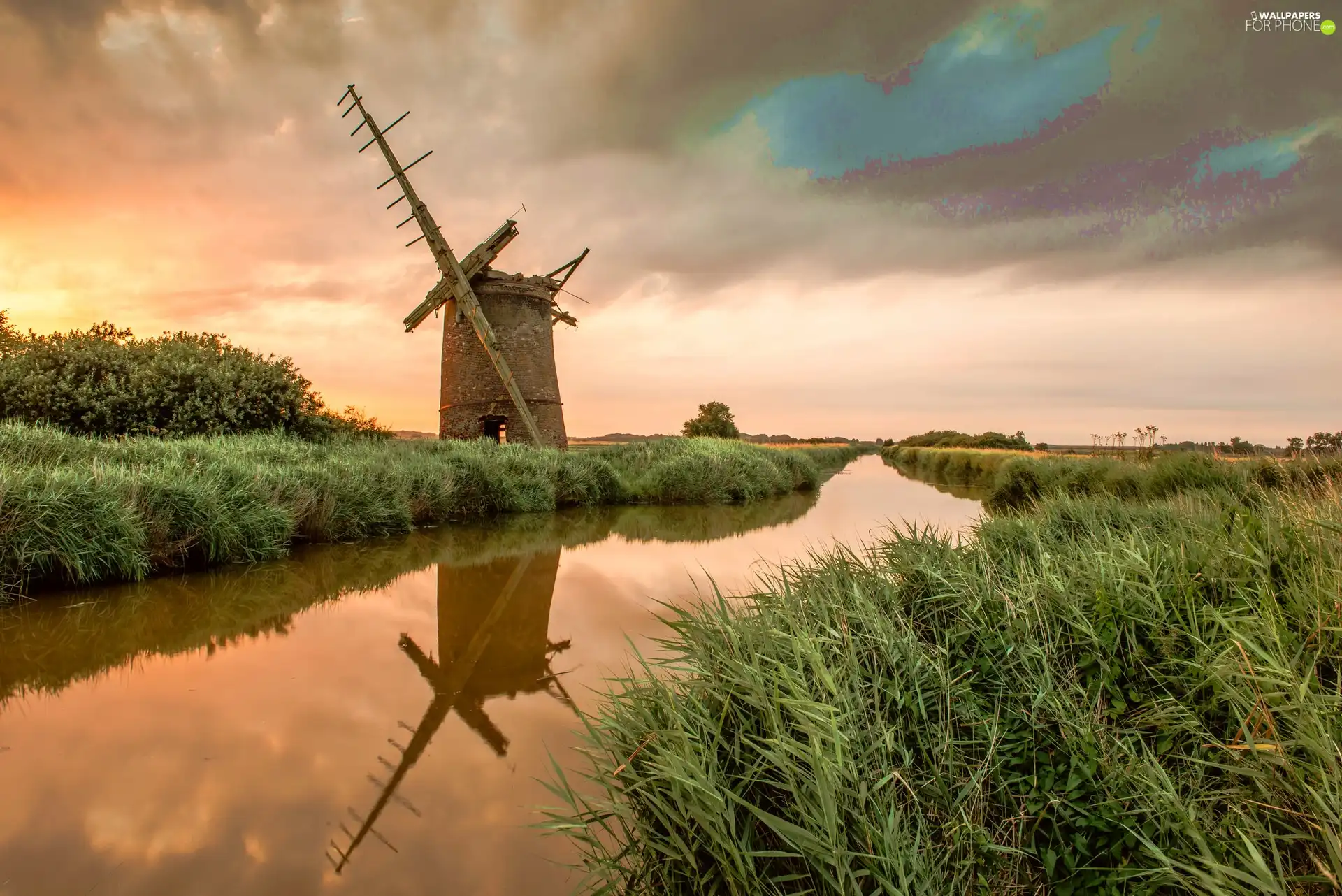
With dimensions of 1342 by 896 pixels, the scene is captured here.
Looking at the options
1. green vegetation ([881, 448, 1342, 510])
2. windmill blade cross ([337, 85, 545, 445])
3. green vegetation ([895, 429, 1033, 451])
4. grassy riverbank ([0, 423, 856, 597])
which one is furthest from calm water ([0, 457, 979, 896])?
green vegetation ([895, 429, 1033, 451])

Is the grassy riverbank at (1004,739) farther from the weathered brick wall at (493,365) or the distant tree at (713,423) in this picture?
the distant tree at (713,423)

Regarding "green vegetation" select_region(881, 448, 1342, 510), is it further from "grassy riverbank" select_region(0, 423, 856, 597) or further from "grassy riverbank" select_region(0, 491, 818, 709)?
"grassy riverbank" select_region(0, 423, 856, 597)

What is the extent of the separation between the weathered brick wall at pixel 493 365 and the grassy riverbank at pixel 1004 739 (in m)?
15.9

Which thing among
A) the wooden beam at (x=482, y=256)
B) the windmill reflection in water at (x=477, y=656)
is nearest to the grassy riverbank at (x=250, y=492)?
the windmill reflection in water at (x=477, y=656)

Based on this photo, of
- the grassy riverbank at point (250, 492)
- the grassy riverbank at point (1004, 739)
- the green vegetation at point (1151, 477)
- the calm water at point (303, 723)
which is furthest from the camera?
the green vegetation at point (1151, 477)

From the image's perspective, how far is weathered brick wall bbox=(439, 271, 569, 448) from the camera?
59.3ft

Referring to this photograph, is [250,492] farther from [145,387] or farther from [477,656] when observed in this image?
[145,387]

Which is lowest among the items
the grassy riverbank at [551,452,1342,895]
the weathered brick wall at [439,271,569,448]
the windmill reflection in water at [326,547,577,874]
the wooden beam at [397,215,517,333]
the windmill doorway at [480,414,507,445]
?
the windmill reflection in water at [326,547,577,874]

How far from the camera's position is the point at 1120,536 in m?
4.45

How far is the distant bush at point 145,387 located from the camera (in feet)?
39.0

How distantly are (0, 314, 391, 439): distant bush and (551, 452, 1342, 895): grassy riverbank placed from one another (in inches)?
534

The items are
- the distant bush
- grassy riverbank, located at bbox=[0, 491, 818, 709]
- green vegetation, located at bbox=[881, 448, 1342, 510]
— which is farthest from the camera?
the distant bush

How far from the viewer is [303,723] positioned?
11.4ft

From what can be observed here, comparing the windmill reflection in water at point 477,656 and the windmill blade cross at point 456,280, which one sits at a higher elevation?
the windmill blade cross at point 456,280
